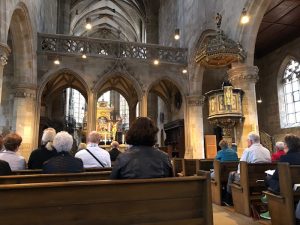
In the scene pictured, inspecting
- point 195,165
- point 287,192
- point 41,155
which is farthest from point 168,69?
point 287,192

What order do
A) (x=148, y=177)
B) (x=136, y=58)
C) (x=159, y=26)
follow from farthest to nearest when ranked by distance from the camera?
(x=159, y=26) < (x=136, y=58) < (x=148, y=177)

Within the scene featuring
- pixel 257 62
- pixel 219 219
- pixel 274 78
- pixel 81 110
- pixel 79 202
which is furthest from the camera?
pixel 81 110

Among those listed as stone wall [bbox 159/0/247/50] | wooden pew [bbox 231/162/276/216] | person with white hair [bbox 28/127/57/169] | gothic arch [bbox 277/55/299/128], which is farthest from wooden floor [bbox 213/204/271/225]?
gothic arch [bbox 277/55/299/128]

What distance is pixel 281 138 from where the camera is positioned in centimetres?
1384

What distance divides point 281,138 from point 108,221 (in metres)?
13.9

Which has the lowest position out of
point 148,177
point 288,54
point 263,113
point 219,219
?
point 219,219

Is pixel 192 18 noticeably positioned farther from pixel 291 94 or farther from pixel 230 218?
pixel 230 218

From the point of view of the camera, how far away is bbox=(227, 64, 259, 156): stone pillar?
27.8ft

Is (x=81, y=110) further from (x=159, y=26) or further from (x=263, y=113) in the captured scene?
(x=263, y=113)

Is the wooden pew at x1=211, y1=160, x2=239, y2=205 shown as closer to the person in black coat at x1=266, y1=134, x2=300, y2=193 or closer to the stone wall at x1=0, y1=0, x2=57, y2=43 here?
the person in black coat at x1=266, y1=134, x2=300, y2=193

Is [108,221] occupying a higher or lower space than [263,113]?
lower

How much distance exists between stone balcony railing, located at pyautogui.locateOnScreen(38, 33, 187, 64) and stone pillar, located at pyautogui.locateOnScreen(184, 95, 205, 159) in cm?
222

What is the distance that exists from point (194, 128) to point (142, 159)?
36.1 ft

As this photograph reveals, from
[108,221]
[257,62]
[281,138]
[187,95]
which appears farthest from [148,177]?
[257,62]
